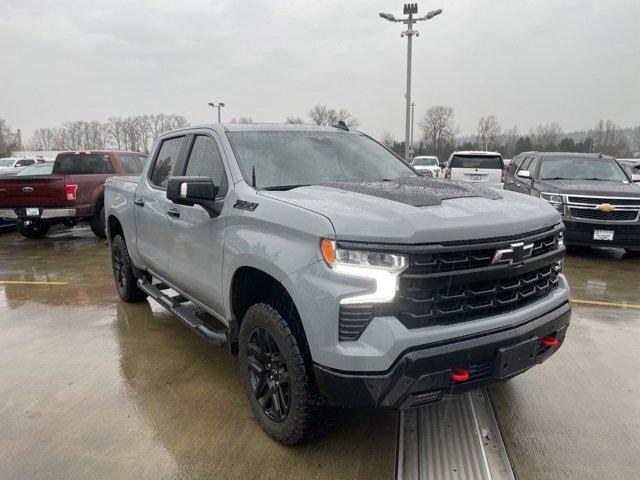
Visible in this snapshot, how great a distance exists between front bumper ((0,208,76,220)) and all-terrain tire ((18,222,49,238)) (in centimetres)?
88

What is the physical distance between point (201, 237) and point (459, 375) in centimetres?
194

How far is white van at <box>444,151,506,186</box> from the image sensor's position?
13.7 meters

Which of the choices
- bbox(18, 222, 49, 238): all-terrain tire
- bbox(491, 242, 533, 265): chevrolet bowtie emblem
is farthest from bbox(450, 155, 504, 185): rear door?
bbox(491, 242, 533, 265): chevrolet bowtie emblem

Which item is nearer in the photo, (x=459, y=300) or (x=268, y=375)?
(x=459, y=300)

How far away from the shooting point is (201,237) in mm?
3451

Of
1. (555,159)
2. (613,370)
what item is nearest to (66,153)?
(555,159)

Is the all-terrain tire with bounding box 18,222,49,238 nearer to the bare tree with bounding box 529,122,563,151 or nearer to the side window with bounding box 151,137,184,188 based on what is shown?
the side window with bounding box 151,137,184,188

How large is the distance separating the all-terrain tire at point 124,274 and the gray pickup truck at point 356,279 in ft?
6.73

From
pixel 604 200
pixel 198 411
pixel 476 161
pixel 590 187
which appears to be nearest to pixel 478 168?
pixel 476 161

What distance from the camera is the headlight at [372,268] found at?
2.27 meters

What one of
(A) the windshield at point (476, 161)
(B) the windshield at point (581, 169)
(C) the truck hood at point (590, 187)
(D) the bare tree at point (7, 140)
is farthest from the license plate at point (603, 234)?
(D) the bare tree at point (7, 140)

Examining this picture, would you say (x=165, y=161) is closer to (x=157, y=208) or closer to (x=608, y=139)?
(x=157, y=208)

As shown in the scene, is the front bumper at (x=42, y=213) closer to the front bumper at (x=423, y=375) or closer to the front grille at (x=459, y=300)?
the front bumper at (x=423, y=375)

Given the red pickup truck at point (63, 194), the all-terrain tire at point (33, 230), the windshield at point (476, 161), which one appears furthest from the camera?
the windshield at point (476, 161)
